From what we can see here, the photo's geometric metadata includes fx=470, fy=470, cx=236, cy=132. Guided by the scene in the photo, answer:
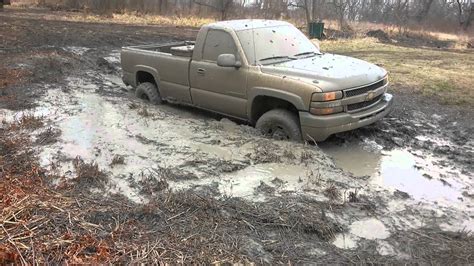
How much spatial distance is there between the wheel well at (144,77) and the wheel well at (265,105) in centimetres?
314

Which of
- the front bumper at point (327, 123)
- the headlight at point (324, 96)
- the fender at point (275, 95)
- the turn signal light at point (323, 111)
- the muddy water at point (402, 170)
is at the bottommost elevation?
the muddy water at point (402, 170)

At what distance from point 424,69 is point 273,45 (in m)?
7.62

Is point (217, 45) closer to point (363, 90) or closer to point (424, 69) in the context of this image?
point (363, 90)

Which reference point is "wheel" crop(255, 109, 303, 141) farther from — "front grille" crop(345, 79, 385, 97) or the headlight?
"front grille" crop(345, 79, 385, 97)

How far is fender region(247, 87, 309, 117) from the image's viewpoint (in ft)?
21.4

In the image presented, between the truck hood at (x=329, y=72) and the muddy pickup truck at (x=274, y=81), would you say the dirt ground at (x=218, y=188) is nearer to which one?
the muddy pickup truck at (x=274, y=81)

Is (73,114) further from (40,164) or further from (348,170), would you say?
(348,170)

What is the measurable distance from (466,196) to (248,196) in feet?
8.69

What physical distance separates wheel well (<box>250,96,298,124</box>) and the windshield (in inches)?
22.7

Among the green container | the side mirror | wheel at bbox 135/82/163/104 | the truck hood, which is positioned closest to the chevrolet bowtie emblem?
the truck hood

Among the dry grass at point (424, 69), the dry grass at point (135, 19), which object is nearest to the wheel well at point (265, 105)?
the dry grass at point (424, 69)

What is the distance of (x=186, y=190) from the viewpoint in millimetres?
4965

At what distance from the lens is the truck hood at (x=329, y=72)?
650 centimetres

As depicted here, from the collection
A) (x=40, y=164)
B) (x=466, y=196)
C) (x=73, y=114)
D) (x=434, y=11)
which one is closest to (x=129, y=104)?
(x=73, y=114)
